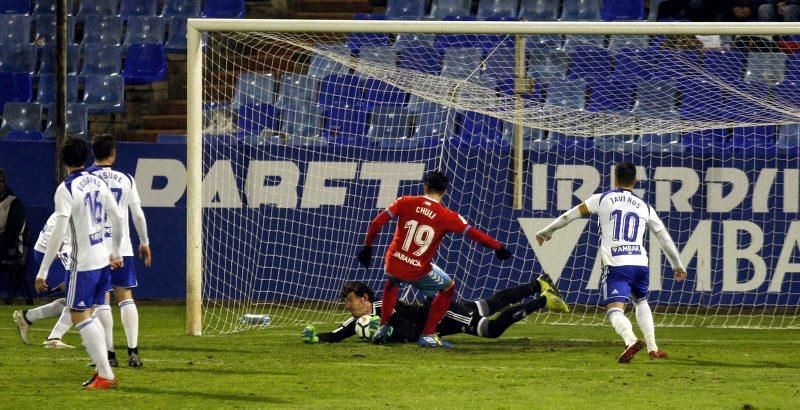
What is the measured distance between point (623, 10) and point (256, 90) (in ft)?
16.0

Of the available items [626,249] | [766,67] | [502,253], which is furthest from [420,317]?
[766,67]

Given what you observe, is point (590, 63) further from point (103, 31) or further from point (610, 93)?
point (103, 31)

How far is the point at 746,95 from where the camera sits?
14.5m

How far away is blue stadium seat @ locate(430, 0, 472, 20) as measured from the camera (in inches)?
728

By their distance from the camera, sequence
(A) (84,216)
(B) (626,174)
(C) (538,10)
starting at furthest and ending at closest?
(C) (538,10), (B) (626,174), (A) (84,216)

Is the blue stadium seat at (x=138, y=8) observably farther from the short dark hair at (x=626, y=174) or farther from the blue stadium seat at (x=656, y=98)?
the short dark hair at (x=626, y=174)

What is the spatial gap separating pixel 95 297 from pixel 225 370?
1399 millimetres

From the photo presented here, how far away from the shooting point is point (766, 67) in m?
15.6

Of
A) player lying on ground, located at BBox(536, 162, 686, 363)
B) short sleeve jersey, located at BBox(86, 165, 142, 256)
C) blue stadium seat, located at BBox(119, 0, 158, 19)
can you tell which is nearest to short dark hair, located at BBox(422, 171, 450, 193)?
player lying on ground, located at BBox(536, 162, 686, 363)

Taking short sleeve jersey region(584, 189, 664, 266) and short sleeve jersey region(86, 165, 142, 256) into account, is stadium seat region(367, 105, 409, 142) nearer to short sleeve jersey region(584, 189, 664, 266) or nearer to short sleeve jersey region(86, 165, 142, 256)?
short sleeve jersey region(584, 189, 664, 266)

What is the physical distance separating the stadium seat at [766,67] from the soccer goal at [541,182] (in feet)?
0.09

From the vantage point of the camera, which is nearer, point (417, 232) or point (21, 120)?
point (417, 232)

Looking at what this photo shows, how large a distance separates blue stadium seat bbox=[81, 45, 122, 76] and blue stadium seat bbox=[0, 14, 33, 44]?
1.05 m

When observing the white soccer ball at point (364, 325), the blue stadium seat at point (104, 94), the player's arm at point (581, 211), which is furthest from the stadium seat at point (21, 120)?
the player's arm at point (581, 211)
